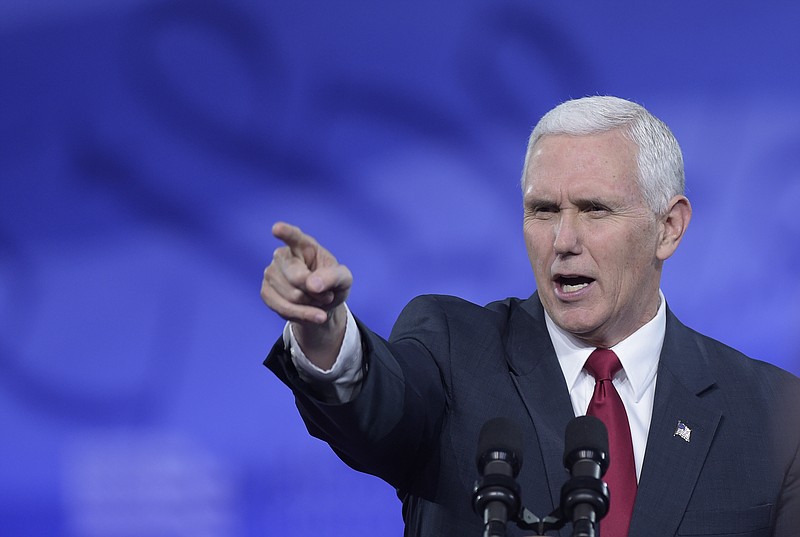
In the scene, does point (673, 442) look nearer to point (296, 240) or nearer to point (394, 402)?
point (394, 402)

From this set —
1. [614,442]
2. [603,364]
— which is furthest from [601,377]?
[614,442]

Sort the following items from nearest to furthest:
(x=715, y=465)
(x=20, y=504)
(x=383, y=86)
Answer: (x=715, y=465) → (x=20, y=504) → (x=383, y=86)

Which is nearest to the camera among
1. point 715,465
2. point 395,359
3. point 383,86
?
point 395,359

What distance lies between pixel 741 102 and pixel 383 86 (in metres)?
0.91

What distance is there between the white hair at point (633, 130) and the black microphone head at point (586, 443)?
72cm

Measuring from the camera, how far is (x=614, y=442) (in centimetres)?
175

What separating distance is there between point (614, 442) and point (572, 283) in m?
0.29

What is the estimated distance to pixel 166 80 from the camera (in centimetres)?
272

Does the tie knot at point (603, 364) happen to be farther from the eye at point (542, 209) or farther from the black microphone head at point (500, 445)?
the black microphone head at point (500, 445)

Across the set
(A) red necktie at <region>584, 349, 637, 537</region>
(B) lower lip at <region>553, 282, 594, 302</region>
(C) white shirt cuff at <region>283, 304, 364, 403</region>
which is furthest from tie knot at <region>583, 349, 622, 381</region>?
(C) white shirt cuff at <region>283, 304, 364, 403</region>

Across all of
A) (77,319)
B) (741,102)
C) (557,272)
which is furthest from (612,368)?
(77,319)

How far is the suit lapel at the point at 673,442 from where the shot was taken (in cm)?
168

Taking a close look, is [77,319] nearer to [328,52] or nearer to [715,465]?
[328,52]

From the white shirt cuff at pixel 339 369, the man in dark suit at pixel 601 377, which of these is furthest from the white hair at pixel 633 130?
the white shirt cuff at pixel 339 369
